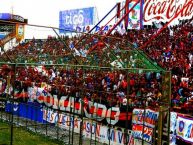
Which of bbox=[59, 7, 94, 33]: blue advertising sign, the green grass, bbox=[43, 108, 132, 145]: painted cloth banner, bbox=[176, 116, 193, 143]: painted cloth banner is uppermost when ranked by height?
bbox=[59, 7, 94, 33]: blue advertising sign

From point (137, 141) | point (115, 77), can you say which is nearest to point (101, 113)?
point (137, 141)

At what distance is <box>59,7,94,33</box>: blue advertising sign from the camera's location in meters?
52.8

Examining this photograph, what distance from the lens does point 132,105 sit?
534 inches

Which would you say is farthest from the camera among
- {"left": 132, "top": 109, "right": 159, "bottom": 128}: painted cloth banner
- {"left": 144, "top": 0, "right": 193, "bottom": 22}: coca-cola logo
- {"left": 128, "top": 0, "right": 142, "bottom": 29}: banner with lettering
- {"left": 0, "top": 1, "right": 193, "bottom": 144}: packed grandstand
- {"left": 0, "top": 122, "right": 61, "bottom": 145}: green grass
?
{"left": 128, "top": 0, "right": 142, "bottom": 29}: banner with lettering

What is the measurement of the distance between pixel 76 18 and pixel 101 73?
125 feet

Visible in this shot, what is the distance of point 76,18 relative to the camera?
5544 centimetres

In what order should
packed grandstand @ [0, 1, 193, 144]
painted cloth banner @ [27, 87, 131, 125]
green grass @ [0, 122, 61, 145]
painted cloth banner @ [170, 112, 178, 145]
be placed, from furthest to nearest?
1. green grass @ [0, 122, 61, 145]
2. packed grandstand @ [0, 1, 193, 144]
3. painted cloth banner @ [27, 87, 131, 125]
4. painted cloth banner @ [170, 112, 178, 145]

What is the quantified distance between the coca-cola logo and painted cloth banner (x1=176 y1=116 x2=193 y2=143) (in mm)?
16266

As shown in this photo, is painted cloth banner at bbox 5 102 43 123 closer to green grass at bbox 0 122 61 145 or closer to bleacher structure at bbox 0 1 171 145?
bleacher structure at bbox 0 1 171 145

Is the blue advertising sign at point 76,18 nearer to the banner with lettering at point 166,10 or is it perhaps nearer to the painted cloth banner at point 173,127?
the banner with lettering at point 166,10

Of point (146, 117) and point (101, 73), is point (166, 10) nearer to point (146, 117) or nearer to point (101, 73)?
point (101, 73)

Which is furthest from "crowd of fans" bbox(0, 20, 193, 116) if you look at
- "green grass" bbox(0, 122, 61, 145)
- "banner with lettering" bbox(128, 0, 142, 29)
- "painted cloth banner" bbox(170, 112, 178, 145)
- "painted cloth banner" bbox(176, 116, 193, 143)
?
"banner with lettering" bbox(128, 0, 142, 29)

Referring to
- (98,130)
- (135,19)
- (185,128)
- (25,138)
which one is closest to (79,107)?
(98,130)

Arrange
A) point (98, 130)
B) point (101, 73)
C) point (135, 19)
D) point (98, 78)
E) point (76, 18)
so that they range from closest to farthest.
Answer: point (98, 130) → point (98, 78) → point (101, 73) → point (135, 19) → point (76, 18)
